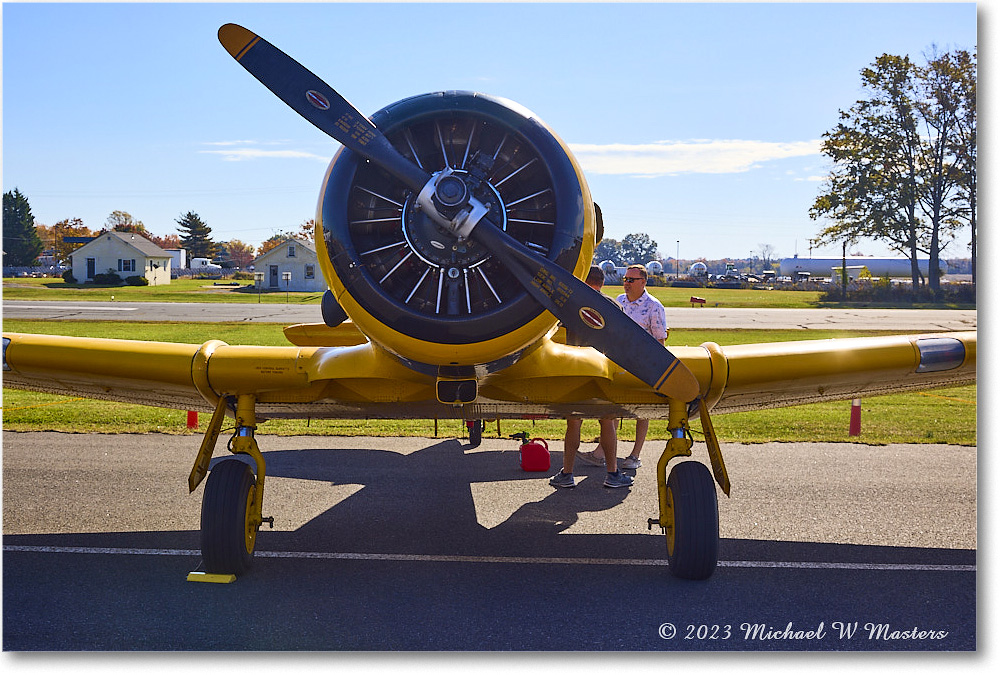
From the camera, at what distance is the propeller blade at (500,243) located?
4070mm

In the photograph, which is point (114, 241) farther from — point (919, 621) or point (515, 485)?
point (919, 621)

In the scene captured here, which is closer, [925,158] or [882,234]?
[925,158]

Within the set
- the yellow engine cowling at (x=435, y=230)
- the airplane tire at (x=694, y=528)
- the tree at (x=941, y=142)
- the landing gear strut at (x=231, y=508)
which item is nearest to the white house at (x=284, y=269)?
the tree at (x=941, y=142)

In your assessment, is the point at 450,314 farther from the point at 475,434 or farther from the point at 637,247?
the point at 637,247

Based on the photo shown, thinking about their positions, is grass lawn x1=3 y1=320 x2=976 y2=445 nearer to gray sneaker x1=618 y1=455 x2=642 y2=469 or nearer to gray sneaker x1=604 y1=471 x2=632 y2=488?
gray sneaker x1=618 y1=455 x2=642 y2=469

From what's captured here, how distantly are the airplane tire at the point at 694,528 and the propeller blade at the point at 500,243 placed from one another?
81 centimetres

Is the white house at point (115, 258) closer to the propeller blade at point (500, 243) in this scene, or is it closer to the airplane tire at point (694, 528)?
the propeller blade at point (500, 243)

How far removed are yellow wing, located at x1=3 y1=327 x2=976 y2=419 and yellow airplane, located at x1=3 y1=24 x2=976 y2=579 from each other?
0.02 meters

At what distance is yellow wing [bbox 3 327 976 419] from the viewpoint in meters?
5.00

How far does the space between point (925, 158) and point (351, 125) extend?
8.85 meters

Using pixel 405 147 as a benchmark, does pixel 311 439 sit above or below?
below

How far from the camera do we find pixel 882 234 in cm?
1333

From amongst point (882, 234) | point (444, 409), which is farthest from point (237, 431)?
point (882, 234)

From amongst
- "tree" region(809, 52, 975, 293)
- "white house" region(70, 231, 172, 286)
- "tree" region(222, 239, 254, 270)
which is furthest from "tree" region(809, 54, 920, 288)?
"tree" region(222, 239, 254, 270)
